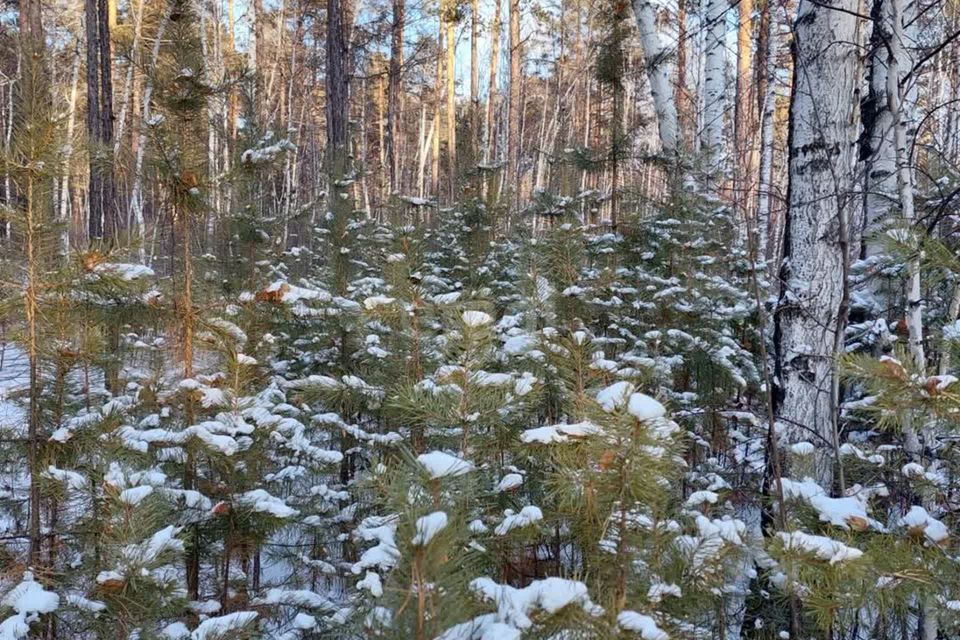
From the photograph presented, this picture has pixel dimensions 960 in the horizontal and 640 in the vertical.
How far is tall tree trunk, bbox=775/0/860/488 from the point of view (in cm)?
273

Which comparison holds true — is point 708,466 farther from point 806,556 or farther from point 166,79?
point 166,79

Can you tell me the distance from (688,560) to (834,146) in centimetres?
217

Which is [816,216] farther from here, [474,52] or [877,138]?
[474,52]

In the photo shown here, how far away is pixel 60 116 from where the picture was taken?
239cm

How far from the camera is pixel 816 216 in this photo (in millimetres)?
2799

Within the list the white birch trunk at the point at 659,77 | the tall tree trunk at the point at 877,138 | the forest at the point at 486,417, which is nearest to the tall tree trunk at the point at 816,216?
Result: the forest at the point at 486,417

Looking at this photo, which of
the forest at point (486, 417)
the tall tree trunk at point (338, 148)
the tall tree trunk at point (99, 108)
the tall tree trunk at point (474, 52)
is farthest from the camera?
the tall tree trunk at point (474, 52)

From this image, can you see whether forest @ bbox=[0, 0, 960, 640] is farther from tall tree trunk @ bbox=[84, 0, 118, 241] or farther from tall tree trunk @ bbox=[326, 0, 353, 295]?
tall tree trunk @ bbox=[84, 0, 118, 241]

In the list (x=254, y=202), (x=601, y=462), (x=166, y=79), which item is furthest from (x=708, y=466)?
(x=254, y=202)

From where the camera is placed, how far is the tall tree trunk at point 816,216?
2729 millimetres

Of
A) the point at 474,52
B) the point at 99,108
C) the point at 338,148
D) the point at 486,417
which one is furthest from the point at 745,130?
the point at 474,52

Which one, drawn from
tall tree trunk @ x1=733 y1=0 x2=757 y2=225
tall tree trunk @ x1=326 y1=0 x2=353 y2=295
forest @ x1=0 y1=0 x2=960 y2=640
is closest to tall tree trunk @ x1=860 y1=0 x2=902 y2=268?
forest @ x1=0 y1=0 x2=960 y2=640

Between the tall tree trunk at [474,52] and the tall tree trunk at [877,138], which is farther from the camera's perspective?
the tall tree trunk at [474,52]

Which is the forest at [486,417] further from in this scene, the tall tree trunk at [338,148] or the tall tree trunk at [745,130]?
the tall tree trunk at [338,148]
